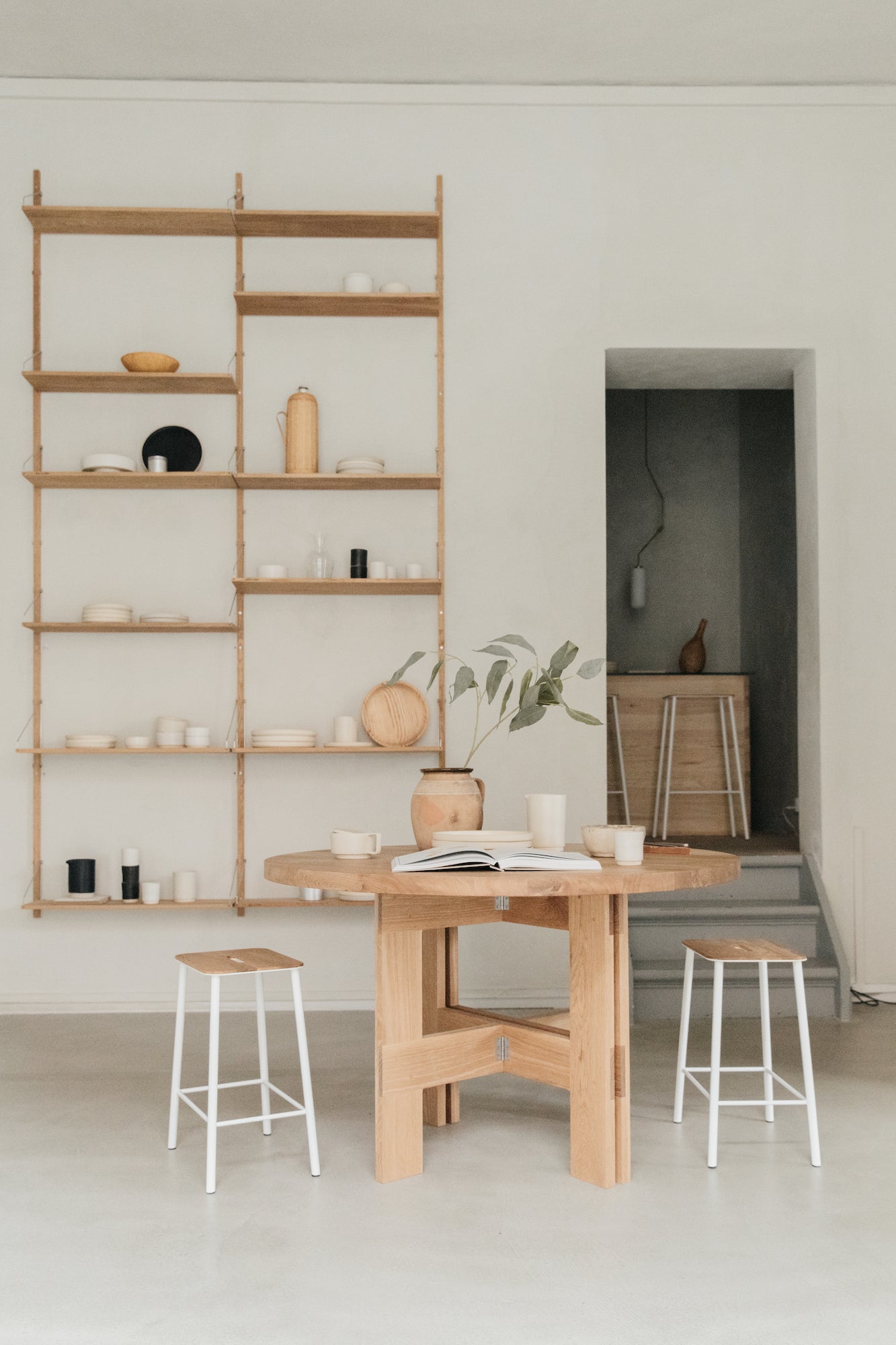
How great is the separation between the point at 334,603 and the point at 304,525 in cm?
36

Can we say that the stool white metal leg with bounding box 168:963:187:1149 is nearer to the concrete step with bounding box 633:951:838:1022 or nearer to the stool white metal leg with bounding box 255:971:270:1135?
the stool white metal leg with bounding box 255:971:270:1135

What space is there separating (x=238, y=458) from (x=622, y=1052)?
2973 mm

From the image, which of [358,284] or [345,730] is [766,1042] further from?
[358,284]

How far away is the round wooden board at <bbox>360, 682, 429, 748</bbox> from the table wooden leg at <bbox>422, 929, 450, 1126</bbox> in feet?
4.44

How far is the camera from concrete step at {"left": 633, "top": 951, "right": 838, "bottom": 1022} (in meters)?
4.36

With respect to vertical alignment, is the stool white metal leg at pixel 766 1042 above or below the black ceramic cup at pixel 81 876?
below

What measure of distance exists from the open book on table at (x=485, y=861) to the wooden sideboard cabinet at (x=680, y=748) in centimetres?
358

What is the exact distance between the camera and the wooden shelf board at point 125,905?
433cm

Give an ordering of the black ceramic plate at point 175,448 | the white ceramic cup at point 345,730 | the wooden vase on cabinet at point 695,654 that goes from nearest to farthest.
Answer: the white ceramic cup at point 345,730
the black ceramic plate at point 175,448
the wooden vase on cabinet at point 695,654

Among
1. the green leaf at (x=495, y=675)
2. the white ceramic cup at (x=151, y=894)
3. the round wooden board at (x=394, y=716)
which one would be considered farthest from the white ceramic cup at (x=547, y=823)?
the white ceramic cup at (x=151, y=894)

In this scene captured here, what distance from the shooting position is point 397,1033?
8.76ft

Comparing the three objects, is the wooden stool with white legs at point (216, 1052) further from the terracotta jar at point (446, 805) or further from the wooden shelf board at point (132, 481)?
the wooden shelf board at point (132, 481)

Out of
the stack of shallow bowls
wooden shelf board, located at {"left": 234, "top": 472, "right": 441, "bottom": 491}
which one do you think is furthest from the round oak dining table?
wooden shelf board, located at {"left": 234, "top": 472, "right": 441, "bottom": 491}

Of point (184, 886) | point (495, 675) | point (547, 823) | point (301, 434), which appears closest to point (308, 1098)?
point (547, 823)
